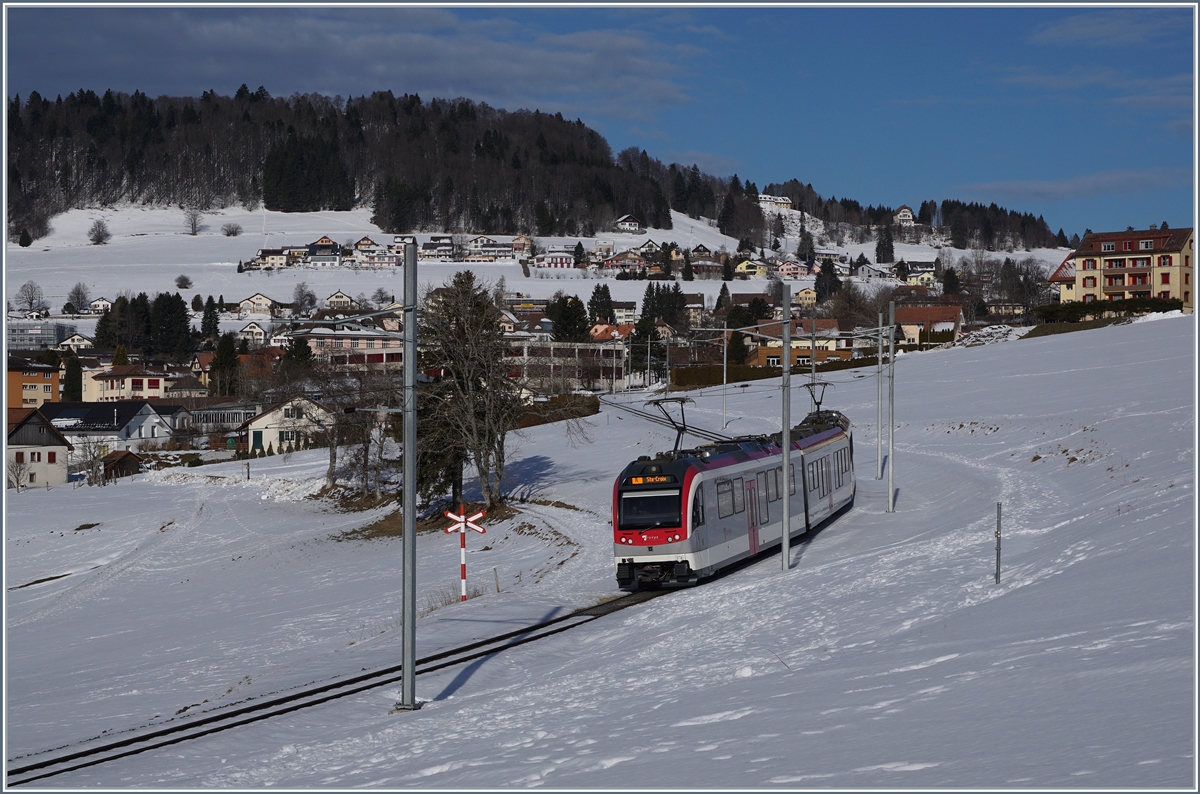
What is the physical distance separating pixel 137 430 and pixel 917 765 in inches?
4412

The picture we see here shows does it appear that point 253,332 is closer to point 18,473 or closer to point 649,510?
point 18,473

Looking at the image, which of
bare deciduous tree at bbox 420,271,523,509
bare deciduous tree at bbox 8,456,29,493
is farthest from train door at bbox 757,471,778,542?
bare deciduous tree at bbox 8,456,29,493

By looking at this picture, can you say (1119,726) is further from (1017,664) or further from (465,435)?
(465,435)

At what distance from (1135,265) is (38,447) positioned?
334 ft

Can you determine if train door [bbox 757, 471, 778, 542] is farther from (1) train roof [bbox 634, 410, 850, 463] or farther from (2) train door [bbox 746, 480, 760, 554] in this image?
(1) train roof [bbox 634, 410, 850, 463]

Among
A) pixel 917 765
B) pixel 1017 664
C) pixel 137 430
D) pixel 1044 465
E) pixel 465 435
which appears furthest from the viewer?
pixel 137 430

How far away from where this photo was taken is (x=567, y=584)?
2972 cm

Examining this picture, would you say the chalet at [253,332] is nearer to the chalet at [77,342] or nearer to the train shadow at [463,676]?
the chalet at [77,342]

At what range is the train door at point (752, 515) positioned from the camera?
28906mm

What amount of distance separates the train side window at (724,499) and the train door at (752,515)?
114 centimetres

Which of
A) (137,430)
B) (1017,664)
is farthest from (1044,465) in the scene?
Answer: (137,430)

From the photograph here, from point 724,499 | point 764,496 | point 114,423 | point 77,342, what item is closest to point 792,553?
point 764,496

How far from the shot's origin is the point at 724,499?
2742 cm

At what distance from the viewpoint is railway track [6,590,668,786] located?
1581 centimetres
